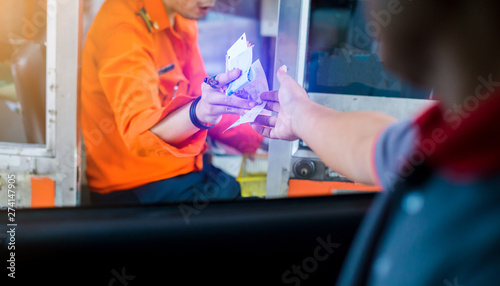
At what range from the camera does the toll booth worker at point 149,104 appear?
147 cm

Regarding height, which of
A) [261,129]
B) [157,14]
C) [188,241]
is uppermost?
[157,14]

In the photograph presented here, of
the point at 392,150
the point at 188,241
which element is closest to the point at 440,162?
the point at 392,150

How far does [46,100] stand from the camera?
1.52m

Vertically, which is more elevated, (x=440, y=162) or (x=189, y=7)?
(x=189, y=7)

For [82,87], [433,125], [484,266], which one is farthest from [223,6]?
[484,266]

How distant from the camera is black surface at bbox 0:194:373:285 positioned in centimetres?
163

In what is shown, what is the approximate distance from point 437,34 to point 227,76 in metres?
0.99

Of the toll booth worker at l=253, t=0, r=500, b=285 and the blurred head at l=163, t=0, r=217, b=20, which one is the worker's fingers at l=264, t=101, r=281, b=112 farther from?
the toll booth worker at l=253, t=0, r=500, b=285

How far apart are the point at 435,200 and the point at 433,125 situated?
107 mm

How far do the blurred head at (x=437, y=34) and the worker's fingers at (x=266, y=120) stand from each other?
0.89 meters

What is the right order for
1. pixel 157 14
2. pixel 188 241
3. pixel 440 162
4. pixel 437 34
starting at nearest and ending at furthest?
pixel 440 162 < pixel 437 34 < pixel 157 14 < pixel 188 241

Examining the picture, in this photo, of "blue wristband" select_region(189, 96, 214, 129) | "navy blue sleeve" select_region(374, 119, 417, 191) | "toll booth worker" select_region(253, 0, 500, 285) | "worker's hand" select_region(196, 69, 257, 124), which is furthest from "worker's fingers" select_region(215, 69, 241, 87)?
"navy blue sleeve" select_region(374, 119, 417, 191)

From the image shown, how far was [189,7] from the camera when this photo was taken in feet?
4.89

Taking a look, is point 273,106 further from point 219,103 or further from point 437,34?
point 437,34
